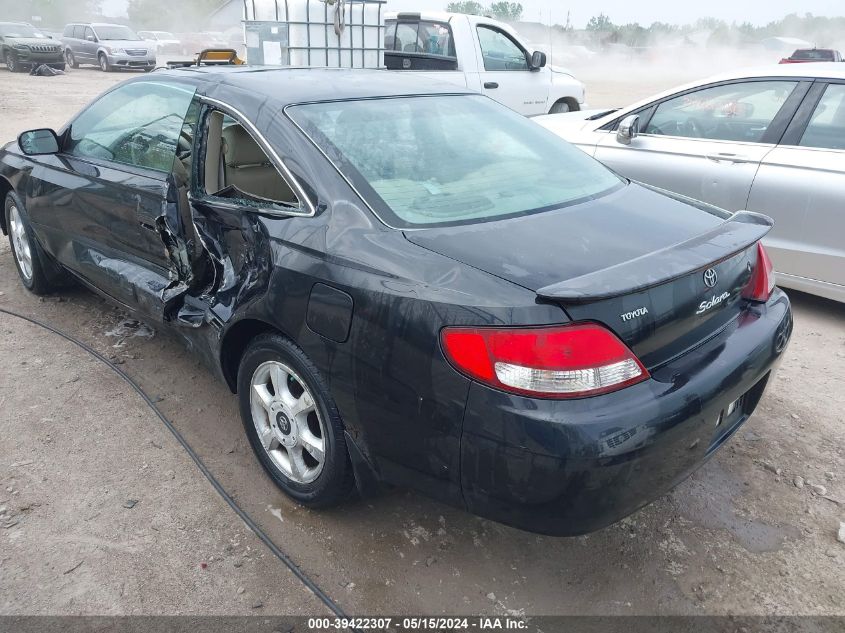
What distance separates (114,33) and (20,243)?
24553 millimetres

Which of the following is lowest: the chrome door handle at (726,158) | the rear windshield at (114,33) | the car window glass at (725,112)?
the rear windshield at (114,33)

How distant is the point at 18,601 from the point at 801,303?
482cm

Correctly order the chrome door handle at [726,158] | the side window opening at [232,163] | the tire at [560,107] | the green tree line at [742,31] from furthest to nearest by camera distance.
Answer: the green tree line at [742,31]
the tire at [560,107]
the chrome door handle at [726,158]
the side window opening at [232,163]

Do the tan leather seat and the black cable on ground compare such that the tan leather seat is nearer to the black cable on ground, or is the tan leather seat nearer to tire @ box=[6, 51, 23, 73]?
the black cable on ground

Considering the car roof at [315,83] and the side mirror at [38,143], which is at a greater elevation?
the car roof at [315,83]

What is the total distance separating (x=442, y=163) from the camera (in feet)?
8.83

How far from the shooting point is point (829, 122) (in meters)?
4.43

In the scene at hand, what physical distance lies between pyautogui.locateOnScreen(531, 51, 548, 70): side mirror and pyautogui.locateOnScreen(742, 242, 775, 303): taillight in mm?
7104

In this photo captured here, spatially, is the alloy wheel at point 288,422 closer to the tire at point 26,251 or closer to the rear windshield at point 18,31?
the tire at point 26,251

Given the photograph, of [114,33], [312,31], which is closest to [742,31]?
[114,33]

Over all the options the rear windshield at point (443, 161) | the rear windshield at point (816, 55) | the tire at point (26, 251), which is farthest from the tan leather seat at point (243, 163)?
the rear windshield at point (816, 55)

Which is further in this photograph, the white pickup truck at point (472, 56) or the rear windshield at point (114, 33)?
the rear windshield at point (114, 33)

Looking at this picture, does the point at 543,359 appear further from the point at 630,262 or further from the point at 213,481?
the point at 213,481

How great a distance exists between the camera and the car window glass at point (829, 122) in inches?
173
